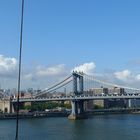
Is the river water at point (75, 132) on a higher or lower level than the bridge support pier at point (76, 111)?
lower

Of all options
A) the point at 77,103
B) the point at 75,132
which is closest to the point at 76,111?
the point at 77,103

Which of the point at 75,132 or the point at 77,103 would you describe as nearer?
the point at 75,132

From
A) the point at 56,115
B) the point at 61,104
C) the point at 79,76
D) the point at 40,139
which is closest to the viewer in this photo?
the point at 40,139

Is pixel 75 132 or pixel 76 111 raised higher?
pixel 76 111

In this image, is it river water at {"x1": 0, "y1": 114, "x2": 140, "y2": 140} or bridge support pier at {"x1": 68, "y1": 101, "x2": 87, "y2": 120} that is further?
bridge support pier at {"x1": 68, "y1": 101, "x2": 87, "y2": 120}

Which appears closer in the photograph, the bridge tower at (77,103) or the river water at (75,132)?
the river water at (75,132)

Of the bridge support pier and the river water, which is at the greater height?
the bridge support pier

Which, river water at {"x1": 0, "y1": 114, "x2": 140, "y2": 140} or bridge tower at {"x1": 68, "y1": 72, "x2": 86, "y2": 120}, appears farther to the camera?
bridge tower at {"x1": 68, "y1": 72, "x2": 86, "y2": 120}

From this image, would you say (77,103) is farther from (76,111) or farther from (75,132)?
(75,132)

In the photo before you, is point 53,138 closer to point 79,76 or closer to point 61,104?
point 79,76

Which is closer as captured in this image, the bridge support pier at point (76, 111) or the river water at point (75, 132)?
the river water at point (75, 132)

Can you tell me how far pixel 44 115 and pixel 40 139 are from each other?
38.3 metres

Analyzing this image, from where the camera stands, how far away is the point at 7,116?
197ft

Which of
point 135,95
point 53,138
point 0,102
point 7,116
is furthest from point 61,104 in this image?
point 53,138
